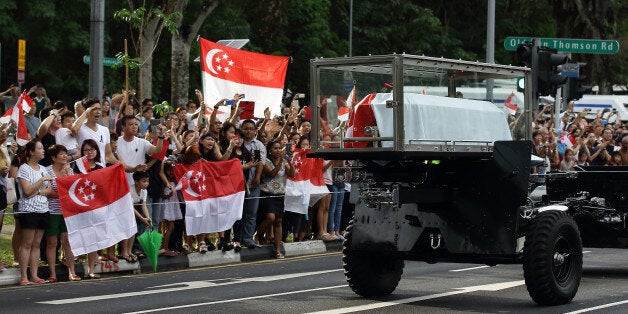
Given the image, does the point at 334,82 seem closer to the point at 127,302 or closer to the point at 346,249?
the point at 346,249

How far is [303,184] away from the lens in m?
20.4

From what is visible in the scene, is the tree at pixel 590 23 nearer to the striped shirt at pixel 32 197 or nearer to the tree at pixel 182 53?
the tree at pixel 182 53

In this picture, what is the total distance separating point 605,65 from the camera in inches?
1953

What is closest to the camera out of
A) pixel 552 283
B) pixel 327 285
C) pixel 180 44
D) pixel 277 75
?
pixel 552 283

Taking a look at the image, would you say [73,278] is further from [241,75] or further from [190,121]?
[241,75]

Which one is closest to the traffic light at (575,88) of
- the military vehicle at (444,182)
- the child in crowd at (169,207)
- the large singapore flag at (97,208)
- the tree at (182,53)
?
the tree at (182,53)

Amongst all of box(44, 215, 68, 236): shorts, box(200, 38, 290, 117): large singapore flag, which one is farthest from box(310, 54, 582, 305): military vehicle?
box(200, 38, 290, 117): large singapore flag

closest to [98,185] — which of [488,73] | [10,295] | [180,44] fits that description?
[10,295]

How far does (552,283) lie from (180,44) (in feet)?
57.0

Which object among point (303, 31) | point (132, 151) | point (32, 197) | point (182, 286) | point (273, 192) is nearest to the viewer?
point (182, 286)

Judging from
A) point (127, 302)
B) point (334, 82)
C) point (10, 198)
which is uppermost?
point (334, 82)

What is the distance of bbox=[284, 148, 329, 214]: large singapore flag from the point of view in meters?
20.2

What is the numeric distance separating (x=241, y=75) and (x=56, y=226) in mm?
6877

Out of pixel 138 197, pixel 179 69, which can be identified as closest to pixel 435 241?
pixel 138 197
